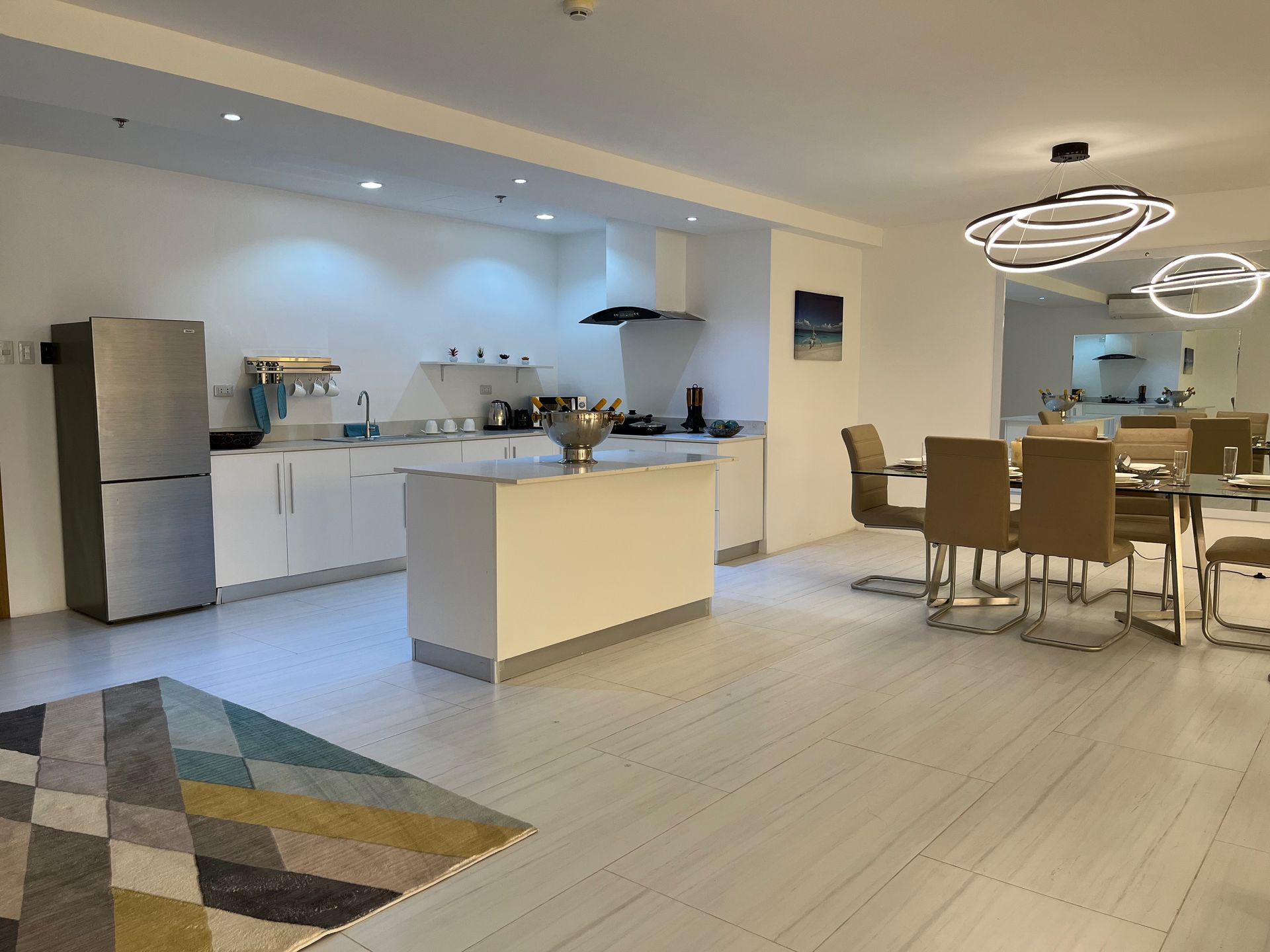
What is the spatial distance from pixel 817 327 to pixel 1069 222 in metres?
2.02

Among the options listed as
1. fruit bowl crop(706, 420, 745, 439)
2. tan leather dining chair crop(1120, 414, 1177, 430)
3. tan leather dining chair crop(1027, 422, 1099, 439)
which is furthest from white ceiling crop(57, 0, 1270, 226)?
fruit bowl crop(706, 420, 745, 439)

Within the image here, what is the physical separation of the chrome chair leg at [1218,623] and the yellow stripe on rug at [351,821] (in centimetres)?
375

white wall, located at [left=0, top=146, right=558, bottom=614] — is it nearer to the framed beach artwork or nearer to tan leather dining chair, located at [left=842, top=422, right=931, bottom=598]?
the framed beach artwork

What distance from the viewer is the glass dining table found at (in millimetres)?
4227

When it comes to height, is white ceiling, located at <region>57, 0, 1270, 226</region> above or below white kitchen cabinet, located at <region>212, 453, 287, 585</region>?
above

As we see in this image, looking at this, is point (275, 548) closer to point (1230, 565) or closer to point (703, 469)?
point (703, 469)

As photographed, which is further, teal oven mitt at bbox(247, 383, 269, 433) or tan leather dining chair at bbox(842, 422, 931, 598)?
teal oven mitt at bbox(247, 383, 269, 433)

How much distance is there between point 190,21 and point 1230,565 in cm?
686

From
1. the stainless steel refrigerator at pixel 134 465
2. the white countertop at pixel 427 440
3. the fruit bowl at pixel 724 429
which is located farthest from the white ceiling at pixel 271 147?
the white countertop at pixel 427 440

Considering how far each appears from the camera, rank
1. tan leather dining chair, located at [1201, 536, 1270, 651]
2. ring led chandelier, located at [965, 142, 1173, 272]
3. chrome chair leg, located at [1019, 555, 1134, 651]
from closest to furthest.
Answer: tan leather dining chair, located at [1201, 536, 1270, 651]
ring led chandelier, located at [965, 142, 1173, 272]
chrome chair leg, located at [1019, 555, 1134, 651]

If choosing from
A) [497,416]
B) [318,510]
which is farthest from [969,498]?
[497,416]

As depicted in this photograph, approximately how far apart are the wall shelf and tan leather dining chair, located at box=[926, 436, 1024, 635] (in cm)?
376

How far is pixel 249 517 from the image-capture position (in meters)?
5.32

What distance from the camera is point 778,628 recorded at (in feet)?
15.8
